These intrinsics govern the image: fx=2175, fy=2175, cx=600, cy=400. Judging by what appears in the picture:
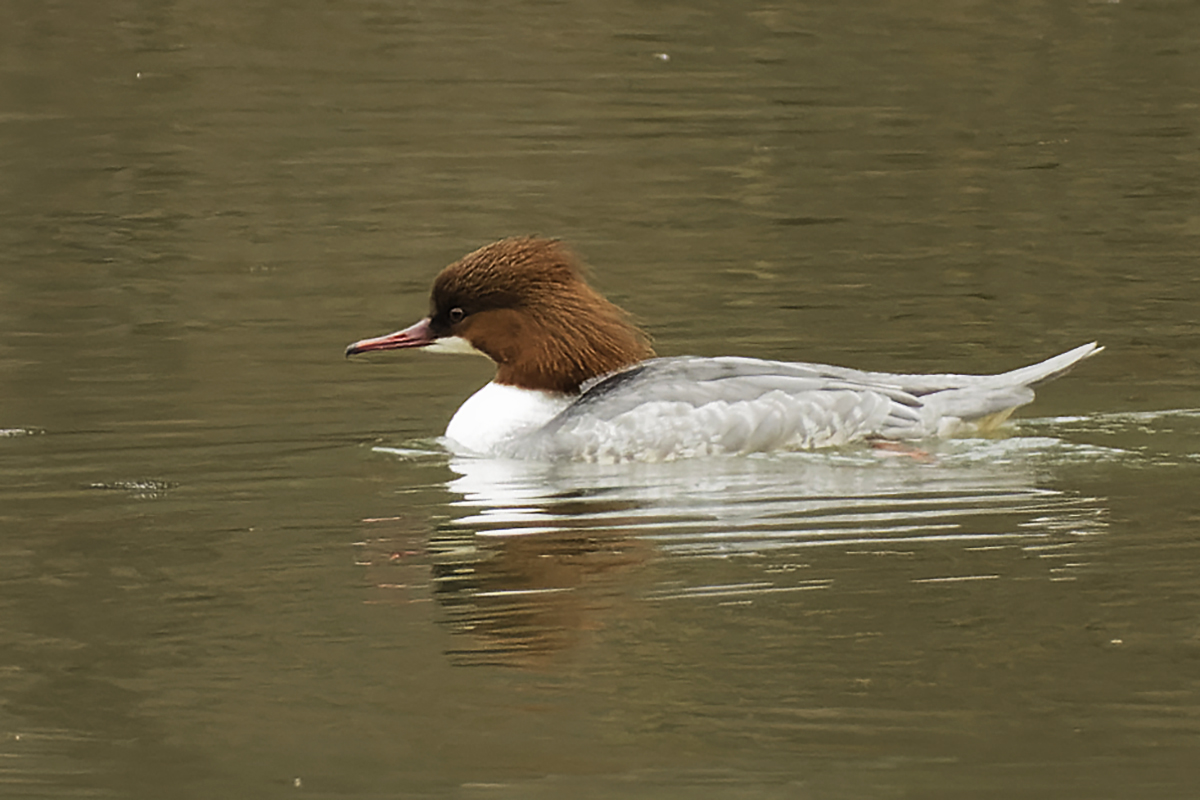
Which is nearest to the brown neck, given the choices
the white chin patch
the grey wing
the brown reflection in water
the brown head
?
the brown head

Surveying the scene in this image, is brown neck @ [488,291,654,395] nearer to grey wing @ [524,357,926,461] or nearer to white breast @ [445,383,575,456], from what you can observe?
white breast @ [445,383,575,456]

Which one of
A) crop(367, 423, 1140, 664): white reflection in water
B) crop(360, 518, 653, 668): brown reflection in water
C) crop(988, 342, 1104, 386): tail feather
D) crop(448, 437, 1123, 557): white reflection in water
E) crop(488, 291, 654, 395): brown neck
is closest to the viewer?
crop(360, 518, 653, 668): brown reflection in water

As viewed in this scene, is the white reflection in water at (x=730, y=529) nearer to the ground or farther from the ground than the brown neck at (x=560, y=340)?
nearer to the ground

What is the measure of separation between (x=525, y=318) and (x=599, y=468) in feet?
2.70

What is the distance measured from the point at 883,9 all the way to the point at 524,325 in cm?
1423

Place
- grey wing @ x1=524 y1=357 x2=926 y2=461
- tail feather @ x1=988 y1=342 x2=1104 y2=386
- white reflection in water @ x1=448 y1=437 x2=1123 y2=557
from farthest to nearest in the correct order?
tail feather @ x1=988 y1=342 x2=1104 y2=386, grey wing @ x1=524 y1=357 x2=926 y2=461, white reflection in water @ x1=448 y1=437 x2=1123 y2=557

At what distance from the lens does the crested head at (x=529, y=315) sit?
876 centimetres

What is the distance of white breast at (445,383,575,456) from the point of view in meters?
8.59

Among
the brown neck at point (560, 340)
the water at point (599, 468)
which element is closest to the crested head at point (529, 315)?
the brown neck at point (560, 340)

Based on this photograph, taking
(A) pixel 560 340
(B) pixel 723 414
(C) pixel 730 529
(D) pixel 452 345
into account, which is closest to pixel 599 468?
(B) pixel 723 414

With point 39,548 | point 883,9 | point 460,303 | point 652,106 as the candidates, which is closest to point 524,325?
point 460,303

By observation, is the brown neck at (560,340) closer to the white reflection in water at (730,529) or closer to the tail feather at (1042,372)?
the white reflection in water at (730,529)

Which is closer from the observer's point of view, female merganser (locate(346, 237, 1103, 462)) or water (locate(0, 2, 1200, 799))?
water (locate(0, 2, 1200, 799))

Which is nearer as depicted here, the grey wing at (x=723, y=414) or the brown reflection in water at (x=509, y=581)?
the brown reflection in water at (x=509, y=581)
